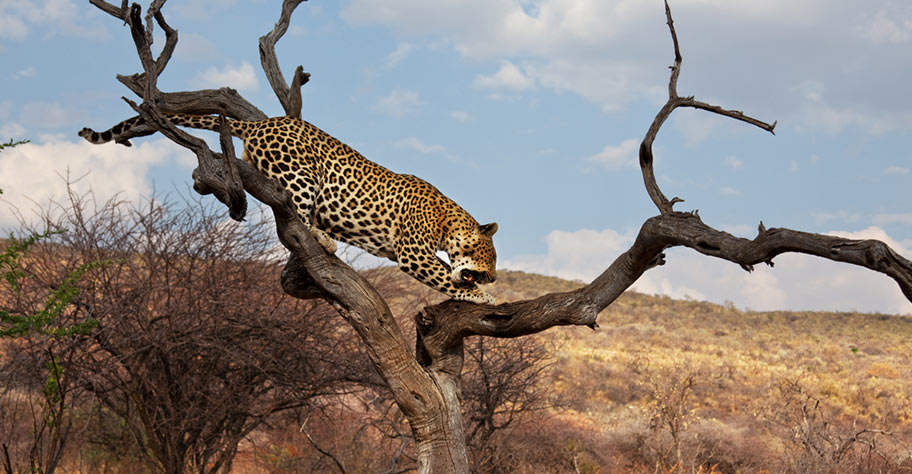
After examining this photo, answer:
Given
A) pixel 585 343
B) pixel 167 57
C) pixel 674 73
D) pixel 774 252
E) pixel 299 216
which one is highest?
pixel 585 343

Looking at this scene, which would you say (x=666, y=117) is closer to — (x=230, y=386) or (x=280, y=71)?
(x=280, y=71)

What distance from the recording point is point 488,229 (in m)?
6.70

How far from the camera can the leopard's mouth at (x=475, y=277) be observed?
6.73m

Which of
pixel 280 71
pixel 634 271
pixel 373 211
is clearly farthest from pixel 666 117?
pixel 280 71

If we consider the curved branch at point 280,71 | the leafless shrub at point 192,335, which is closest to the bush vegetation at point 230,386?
the leafless shrub at point 192,335

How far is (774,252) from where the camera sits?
561 cm

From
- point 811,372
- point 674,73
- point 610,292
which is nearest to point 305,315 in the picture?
point 610,292

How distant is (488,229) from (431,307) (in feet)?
3.38

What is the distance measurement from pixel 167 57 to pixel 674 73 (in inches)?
183

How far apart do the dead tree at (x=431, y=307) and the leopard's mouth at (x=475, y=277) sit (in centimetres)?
28

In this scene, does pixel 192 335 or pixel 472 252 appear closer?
pixel 472 252

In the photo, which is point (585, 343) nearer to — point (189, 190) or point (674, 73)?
point (189, 190)

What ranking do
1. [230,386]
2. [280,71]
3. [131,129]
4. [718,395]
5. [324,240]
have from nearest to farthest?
[324,240] → [131,129] → [280,71] → [230,386] → [718,395]

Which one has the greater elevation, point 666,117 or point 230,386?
point 666,117
